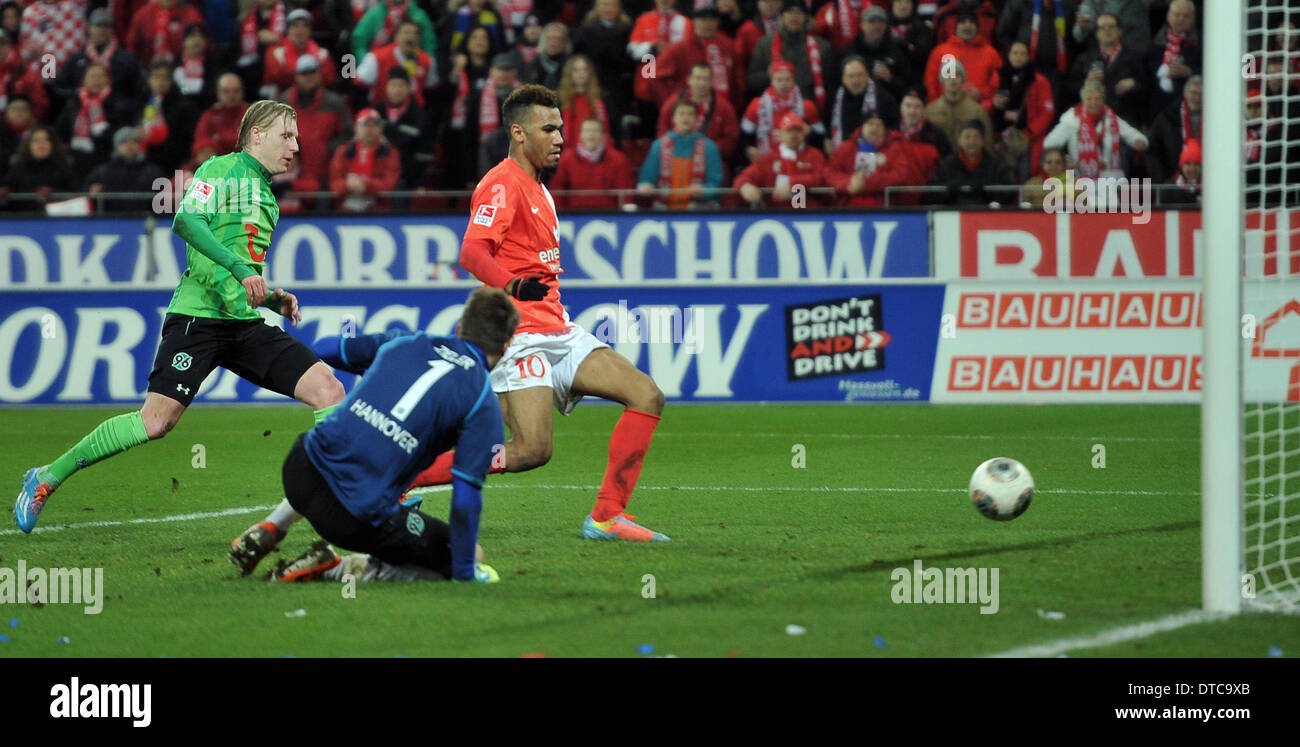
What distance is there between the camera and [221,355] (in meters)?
7.24

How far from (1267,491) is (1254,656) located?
3904 millimetres

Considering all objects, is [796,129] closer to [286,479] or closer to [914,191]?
[914,191]

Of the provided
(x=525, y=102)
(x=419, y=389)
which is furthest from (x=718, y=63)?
(x=419, y=389)

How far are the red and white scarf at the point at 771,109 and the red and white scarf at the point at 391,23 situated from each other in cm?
401

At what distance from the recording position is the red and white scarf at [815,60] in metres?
15.9

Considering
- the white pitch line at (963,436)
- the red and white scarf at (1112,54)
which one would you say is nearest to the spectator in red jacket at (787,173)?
the red and white scarf at (1112,54)

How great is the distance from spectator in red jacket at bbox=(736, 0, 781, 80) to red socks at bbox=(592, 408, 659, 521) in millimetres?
9561

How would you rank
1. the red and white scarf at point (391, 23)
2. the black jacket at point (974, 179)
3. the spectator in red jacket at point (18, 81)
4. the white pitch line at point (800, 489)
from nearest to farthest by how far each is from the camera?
1. the white pitch line at point (800, 489)
2. the black jacket at point (974, 179)
3. the red and white scarf at point (391, 23)
4. the spectator in red jacket at point (18, 81)

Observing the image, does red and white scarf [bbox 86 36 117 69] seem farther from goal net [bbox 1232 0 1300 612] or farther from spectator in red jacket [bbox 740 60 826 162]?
goal net [bbox 1232 0 1300 612]

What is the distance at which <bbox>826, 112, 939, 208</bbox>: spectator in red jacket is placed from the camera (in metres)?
15.1

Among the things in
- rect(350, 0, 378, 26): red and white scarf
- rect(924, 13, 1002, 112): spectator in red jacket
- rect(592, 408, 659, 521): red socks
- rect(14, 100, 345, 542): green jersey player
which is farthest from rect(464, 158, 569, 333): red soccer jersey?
rect(350, 0, 378, 26): red and white scarf

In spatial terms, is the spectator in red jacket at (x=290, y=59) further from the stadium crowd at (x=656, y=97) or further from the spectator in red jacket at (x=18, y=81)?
the spectator in red jacket at (x=18, y=81)

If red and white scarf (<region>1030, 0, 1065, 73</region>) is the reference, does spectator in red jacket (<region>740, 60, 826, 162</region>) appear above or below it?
below

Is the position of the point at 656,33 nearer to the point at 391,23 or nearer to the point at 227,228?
the point at 391,23
